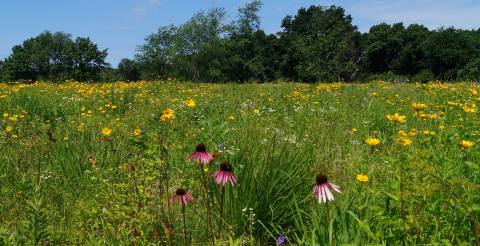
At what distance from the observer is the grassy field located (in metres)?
2.23

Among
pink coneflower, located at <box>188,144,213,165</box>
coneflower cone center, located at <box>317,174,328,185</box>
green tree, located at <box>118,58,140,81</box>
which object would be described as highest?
pink coneflower, located at <box>188,144,213,165</box>

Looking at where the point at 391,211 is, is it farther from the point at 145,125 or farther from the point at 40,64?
→ the point at 40,64

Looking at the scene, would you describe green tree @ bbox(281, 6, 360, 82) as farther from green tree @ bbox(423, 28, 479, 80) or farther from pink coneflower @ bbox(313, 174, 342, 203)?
pink coneflower @ bbox(313, 174, 342, 203)

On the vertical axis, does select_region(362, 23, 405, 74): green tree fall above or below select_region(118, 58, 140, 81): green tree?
above

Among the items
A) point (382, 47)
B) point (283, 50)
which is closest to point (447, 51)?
point (382, 47)

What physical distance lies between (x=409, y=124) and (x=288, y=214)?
3382 millimetres

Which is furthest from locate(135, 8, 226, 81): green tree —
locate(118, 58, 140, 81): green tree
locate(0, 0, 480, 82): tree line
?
locate(118, 58, 140, 81): green tree

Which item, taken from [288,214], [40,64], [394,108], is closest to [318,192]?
[288,214]

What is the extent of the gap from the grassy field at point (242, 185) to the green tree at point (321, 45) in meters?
31.2

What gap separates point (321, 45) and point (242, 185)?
4367cm

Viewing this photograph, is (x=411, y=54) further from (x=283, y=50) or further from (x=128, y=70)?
(x=128, y=70)

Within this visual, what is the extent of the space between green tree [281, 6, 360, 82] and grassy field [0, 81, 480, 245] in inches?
1228

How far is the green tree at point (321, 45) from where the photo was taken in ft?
147

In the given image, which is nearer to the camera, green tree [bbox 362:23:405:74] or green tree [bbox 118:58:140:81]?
green tree [bbox 362:23:405:74]
